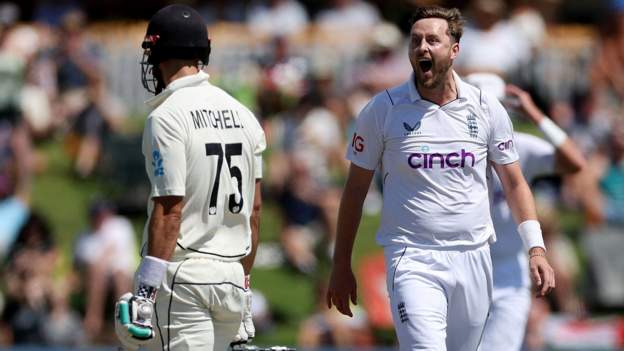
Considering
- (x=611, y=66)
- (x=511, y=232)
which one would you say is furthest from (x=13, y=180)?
(x=511, y=232)

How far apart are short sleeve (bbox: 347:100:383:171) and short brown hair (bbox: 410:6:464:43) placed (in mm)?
536

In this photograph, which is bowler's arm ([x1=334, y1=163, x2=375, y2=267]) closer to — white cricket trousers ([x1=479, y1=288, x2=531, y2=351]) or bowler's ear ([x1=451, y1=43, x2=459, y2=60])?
bowler's ear ([x1=451, y1=43, x2=459, y2=60])

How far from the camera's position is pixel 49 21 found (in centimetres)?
1722

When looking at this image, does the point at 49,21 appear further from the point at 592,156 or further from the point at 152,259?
the point at 152,259

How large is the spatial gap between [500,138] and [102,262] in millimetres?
7946

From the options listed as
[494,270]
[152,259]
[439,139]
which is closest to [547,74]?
[494,270]

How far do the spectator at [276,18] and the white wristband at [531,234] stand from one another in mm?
10419

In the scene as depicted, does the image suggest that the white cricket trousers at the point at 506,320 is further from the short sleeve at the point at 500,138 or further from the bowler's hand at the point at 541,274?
the short sleeve at the point at 500,138

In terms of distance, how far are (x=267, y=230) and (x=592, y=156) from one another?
3976 mm

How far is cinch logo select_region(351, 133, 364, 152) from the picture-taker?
6.74 m

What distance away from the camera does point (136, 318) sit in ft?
19.0

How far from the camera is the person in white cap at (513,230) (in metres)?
7.76

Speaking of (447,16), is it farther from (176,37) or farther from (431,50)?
(176,37)

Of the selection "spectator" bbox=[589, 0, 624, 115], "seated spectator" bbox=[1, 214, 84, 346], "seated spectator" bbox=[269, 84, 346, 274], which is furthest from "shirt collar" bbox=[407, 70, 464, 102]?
"spectator" bbox=[589, 0, 624, 115]
